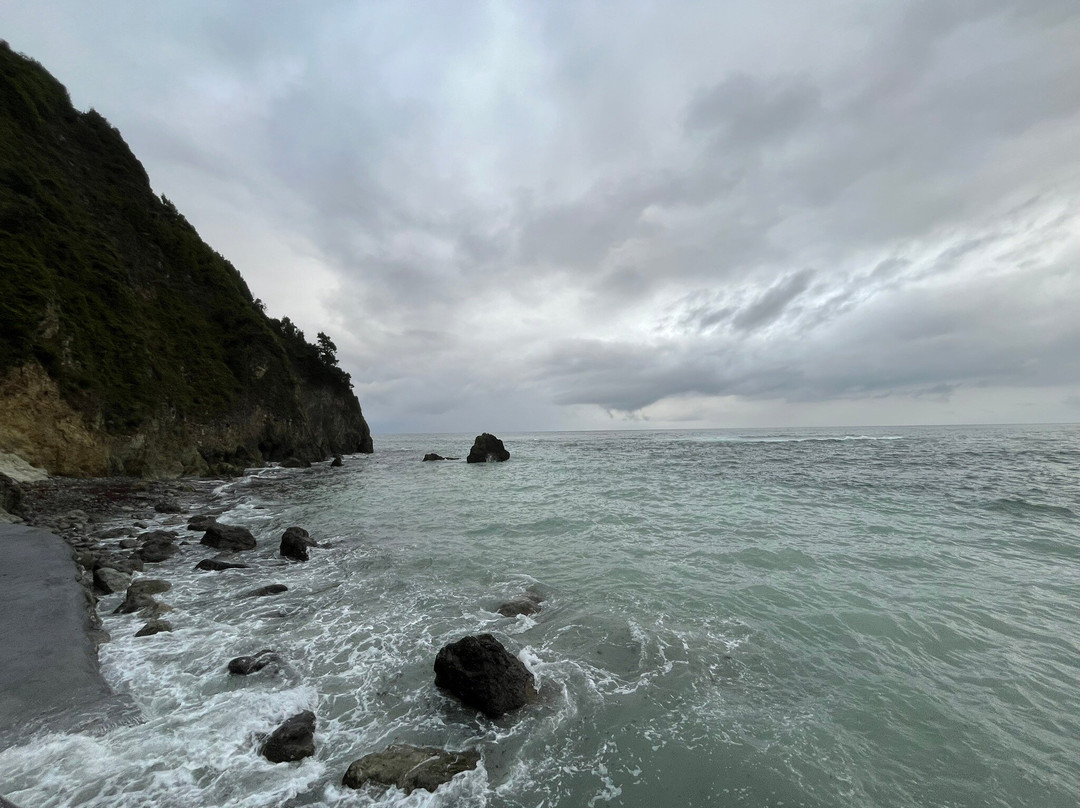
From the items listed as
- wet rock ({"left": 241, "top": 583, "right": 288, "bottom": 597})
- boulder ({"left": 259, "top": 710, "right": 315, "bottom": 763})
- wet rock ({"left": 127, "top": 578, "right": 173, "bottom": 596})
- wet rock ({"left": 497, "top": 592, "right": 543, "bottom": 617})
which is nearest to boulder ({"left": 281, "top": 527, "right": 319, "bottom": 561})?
wet rock ({"left": 241, "top": 583, "right": 288, "bottom": 597})

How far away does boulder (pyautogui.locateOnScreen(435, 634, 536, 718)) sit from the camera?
6141 millimetres

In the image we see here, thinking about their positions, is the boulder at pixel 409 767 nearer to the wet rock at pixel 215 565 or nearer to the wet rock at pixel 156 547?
the wet rock at pixel 215 565

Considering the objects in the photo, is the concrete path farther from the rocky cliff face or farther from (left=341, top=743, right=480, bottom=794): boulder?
the rocky cliff face

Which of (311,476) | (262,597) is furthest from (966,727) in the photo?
(311,476)

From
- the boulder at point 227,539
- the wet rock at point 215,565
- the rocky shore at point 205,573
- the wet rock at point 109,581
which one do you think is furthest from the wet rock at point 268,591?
the boulder at point 227,539

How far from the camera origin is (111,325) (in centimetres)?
2705

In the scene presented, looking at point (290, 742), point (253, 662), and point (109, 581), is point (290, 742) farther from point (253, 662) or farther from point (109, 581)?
point (109, 581)

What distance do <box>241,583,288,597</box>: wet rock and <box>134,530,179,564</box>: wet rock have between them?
15.0 feet

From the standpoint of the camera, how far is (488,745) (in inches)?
216

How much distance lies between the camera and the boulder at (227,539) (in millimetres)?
13930

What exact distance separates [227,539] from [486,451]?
41.5 metres

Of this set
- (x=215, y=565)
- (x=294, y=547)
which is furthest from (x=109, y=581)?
(x=294, y=547)

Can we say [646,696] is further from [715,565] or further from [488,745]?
[715,565]

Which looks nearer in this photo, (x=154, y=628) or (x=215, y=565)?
(x=154, y=628)
